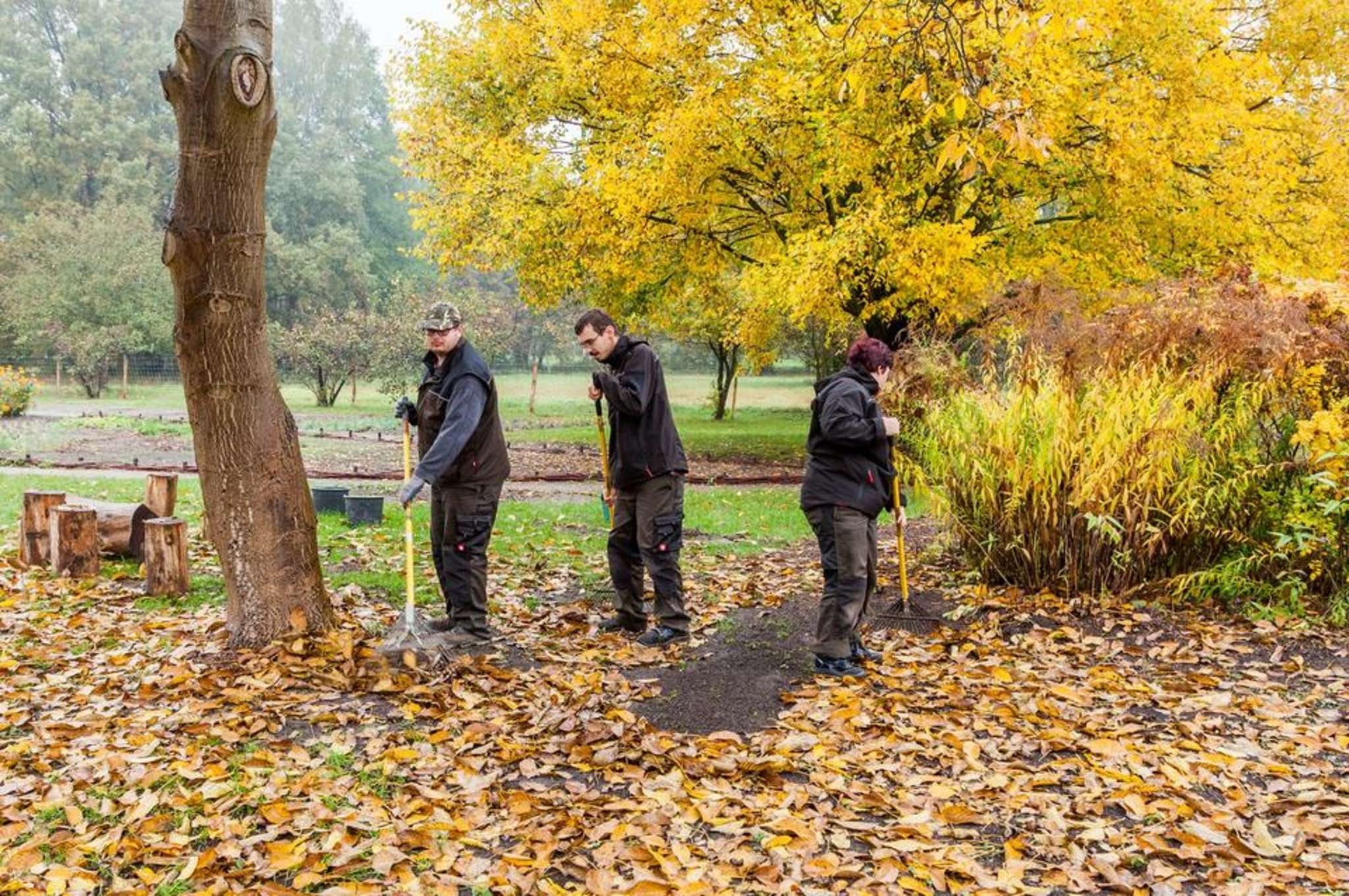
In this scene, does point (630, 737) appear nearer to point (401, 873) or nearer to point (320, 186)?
point (401, 873)

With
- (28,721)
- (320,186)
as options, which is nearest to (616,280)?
(28,721)

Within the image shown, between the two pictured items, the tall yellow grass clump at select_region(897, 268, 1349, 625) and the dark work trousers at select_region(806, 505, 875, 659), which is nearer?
the dark work trousers at select_region(806, 505, 875, 659)

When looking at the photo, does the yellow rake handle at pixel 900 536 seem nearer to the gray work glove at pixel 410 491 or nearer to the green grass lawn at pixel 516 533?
the green grass lawn at pixel 516 533

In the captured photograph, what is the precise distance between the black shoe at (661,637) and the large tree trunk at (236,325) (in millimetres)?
1826

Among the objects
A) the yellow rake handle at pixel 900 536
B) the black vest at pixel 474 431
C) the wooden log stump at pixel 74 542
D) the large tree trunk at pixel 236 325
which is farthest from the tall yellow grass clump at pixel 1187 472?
the wooden log stump at pixel 74 542

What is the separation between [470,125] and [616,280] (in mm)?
3447

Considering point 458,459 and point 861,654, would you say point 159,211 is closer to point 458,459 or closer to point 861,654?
point 458,459

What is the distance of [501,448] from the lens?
18.7 ft

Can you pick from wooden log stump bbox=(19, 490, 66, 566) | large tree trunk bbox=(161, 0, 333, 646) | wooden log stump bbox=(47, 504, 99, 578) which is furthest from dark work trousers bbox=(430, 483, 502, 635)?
wooden log stump bbox=(19, 490, 66, 566)

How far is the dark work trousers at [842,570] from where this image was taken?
532cm

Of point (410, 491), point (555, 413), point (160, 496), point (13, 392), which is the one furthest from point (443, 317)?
point (555, 413)

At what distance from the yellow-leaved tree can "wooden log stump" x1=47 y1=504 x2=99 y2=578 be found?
7.32 metres

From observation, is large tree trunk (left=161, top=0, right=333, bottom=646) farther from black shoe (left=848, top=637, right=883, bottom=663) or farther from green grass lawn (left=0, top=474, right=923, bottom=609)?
→ black shoe (left=848, top=637, right=883, bottom=663)

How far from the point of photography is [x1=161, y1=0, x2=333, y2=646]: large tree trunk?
4.86 m
